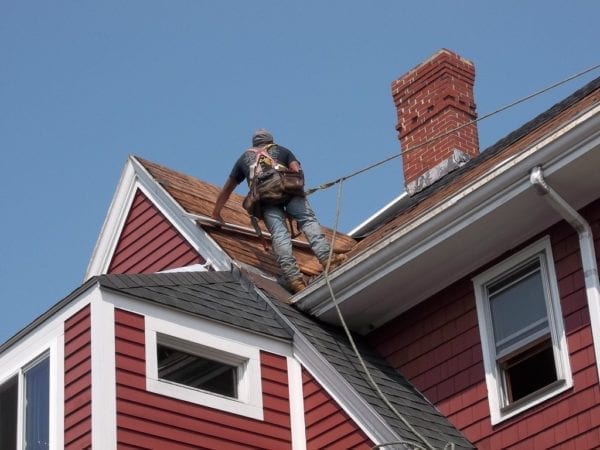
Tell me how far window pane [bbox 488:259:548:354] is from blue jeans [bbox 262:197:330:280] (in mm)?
2314

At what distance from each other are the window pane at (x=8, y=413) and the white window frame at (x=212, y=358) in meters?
1.35

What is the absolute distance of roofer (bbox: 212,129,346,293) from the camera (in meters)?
14.1

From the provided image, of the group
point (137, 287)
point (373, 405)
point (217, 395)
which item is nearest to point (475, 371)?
point (373, 405)

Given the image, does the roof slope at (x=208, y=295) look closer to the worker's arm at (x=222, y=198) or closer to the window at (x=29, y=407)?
the window at (x=29, y=407)

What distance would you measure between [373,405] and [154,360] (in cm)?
187

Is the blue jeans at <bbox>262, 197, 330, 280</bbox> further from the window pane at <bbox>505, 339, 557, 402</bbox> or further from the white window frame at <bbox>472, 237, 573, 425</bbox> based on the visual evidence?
the window pane at <bbox>505, 339, 557, 402</bbox>

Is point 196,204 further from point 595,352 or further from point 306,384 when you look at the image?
point 595,352

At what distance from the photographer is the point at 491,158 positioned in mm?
14211

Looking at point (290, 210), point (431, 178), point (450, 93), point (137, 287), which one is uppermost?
point (450, 93)

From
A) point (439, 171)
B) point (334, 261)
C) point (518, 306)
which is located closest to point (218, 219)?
point (334, 261)

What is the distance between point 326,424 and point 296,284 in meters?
2.10

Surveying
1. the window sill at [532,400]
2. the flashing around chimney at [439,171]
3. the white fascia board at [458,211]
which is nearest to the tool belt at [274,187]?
the white fascia board at [458,211]

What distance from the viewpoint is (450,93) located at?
18.4 m

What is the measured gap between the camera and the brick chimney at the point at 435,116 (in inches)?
698
